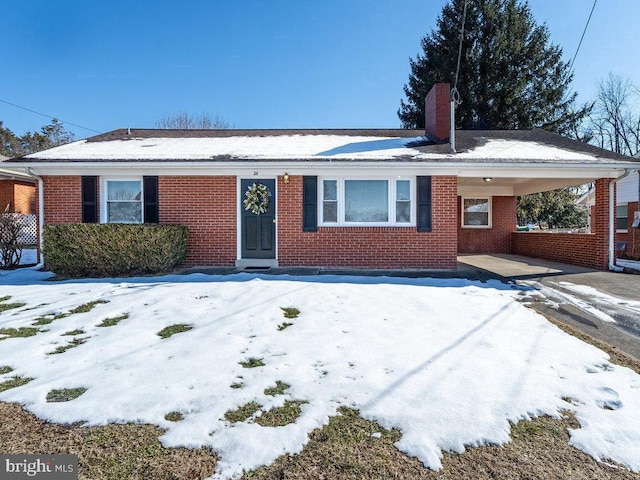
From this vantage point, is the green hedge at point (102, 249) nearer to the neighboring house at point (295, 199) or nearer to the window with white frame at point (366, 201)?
the neighboring house at point (295, 199)

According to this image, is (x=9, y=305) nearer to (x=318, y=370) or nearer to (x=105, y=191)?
(x=105, y=191)

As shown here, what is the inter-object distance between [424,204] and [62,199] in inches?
353

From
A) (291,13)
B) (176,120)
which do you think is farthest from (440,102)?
(176,120)

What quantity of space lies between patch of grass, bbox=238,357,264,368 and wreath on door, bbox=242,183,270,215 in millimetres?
5942

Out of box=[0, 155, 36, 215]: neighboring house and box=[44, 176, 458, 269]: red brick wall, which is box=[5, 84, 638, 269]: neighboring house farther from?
box=[0, 155, 36, 215]: neighboring house

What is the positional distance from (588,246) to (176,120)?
30.8m

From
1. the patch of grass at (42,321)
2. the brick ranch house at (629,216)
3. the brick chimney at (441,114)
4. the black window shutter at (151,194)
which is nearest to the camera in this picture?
the patch of grass at (42,321)

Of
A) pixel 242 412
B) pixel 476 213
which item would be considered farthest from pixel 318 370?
pixel 476 213

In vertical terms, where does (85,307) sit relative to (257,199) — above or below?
below

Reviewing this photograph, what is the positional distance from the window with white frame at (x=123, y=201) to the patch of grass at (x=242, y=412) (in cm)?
780

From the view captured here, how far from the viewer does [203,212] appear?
904 cm

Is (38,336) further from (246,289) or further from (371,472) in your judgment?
(371,472)

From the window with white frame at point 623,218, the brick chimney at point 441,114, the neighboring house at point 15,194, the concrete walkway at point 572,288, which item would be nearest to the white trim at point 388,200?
the concrete walkway at point 572,288

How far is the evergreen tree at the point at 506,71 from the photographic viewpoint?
63.2 ft
